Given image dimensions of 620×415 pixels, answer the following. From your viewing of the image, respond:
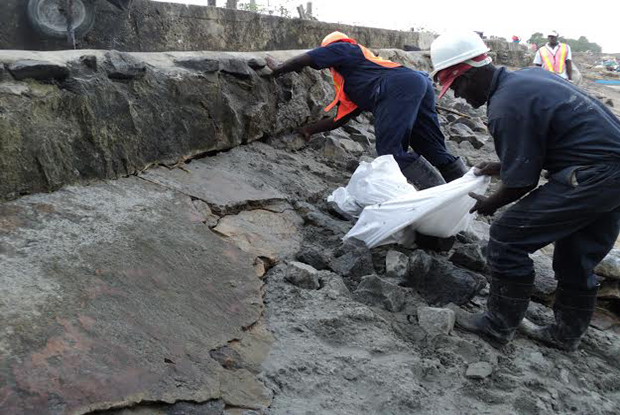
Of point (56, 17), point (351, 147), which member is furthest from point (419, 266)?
point (56, 17)

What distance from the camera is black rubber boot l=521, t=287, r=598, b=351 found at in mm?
2717

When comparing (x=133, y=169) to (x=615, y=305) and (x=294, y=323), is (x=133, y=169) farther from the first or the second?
(x=615, y=305)

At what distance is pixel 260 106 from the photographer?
13.8 ft

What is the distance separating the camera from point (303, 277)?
277 centimetres

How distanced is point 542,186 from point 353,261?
0.99 meters

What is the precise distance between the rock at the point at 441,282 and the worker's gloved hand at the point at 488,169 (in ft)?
1.63

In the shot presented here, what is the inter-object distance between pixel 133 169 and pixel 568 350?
2332mm

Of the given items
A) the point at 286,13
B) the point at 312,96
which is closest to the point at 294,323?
the point at 312,96

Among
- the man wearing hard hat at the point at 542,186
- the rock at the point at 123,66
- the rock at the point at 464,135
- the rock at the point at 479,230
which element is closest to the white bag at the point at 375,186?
the rock at the point at 479,230

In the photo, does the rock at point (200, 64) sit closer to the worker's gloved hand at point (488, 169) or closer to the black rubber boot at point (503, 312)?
the worker's gloved hand at point (488, 169)

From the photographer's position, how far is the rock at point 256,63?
422 cm

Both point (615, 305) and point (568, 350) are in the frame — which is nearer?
point (568, 350)

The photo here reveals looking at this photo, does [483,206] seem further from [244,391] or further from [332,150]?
[332,150]

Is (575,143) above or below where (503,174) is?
above
